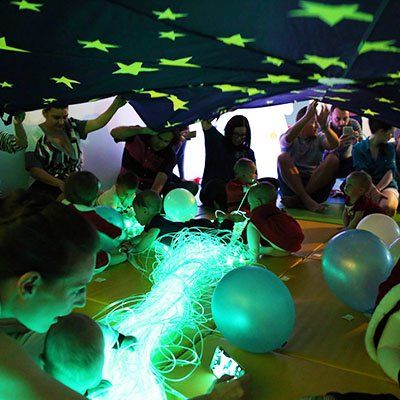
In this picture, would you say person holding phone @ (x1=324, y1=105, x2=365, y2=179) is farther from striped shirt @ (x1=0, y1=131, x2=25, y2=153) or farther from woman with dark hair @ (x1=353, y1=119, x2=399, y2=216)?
striped shirt @ (x1=0, y1=131, x2=25, y2=153)

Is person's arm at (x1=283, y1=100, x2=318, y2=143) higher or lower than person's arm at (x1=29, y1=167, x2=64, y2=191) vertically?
lower

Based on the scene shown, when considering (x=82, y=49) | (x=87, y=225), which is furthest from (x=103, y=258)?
(x=87, y=225)

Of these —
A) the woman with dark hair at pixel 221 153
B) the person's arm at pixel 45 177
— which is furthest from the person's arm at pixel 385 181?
the person's arm at pixel 45 177

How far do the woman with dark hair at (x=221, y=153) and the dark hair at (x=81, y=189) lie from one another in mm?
1522

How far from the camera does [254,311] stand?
54.3 inches

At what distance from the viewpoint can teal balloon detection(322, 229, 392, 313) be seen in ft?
5.24

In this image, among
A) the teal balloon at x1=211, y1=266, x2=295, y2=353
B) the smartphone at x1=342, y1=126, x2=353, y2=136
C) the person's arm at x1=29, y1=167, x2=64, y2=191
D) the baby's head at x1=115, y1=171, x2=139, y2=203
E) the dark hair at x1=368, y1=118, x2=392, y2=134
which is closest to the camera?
the teal balloon at x1=211, y1=266, x2=295, y2=353

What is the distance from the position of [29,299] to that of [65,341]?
0.31m

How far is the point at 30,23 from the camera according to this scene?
1.49m

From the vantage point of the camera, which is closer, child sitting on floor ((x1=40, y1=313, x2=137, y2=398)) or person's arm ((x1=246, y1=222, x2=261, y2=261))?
child sitting on floor ((x1=40, y1=313, x2=137, y2=398))

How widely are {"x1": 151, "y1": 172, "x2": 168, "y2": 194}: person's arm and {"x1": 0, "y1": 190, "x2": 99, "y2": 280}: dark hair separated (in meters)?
2.65

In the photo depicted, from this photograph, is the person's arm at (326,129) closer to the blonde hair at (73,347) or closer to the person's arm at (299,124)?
the person's arm at (299,124)

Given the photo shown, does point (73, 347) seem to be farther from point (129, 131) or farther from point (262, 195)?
point (129, 131)

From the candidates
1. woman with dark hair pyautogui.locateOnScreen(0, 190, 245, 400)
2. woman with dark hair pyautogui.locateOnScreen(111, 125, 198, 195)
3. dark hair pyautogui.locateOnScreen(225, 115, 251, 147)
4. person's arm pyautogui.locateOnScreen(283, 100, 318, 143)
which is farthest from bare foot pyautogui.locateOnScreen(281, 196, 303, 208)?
woman with dark hair pyautogui.locateOnScreen(0, 190, 245, 400)
